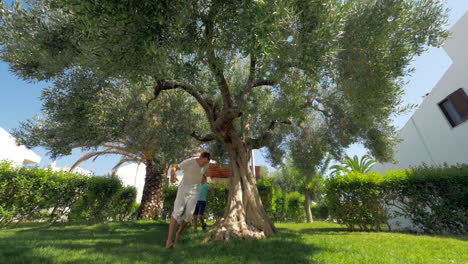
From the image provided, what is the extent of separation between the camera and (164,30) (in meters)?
4.56

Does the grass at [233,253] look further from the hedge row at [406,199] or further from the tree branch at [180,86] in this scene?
the tree branch at [180,86]

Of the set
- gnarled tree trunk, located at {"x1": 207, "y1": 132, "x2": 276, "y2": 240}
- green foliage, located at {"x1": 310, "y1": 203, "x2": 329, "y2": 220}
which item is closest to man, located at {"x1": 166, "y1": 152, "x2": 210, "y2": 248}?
gnarled tree trunk, located at {"x1": 207, "y1": 132, "x2": 276, "y2": 240}

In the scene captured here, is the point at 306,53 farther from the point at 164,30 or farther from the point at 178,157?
the point at 178,157

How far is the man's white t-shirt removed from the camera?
5.79 m

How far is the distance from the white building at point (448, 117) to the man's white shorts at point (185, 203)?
11.8 meters

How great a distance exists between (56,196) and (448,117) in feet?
81.1

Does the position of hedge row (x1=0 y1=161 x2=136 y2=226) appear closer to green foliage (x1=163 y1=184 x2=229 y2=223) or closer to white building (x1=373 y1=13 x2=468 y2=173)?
green foliage (x1=163 y1=184 x2=229 y2=223)

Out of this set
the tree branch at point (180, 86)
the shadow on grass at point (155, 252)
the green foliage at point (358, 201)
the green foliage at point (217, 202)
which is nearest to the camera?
the shadow on grass at point (155, 252)

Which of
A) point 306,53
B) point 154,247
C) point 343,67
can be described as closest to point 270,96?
point 343,67

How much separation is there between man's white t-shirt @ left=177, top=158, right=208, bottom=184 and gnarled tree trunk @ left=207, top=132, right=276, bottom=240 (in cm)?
179

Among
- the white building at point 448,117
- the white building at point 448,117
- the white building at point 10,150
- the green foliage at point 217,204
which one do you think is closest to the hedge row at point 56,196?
the green foliage at point 217,204

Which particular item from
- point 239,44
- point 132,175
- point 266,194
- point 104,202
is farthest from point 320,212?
point 239,44

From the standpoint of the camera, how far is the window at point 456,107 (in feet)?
43.9

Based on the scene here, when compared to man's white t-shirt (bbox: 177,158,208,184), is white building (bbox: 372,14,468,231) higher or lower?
higher
